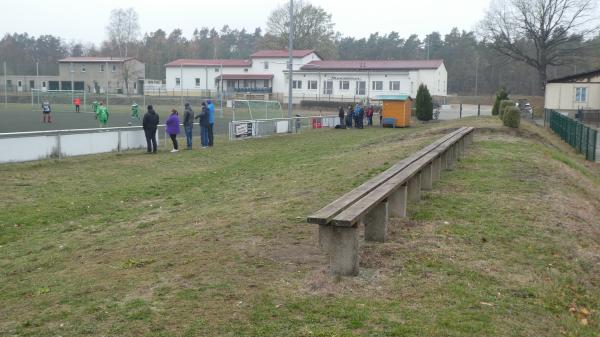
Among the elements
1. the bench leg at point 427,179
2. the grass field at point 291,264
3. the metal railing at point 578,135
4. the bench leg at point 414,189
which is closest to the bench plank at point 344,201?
the bench leg at point 414,189

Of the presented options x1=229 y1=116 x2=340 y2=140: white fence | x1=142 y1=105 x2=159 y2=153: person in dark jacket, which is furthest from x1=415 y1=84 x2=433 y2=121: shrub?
x1=142 y1=105 x2=159 y2=153: person in dark jacket

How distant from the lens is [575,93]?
167 feet

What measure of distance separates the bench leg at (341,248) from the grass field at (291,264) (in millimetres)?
109

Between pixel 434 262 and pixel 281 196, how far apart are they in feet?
15.6

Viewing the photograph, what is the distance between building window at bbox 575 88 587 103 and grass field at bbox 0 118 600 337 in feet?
138

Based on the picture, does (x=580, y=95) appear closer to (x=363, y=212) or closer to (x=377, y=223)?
(x=377, y=223)

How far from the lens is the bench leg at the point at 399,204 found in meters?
7.74

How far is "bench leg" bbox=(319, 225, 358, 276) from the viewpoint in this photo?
546 cm

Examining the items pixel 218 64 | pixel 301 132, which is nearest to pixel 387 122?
pixel 301 132

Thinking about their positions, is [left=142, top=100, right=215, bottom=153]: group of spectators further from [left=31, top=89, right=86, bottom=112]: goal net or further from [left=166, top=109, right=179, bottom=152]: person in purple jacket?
[left=31, top=89, right=86, bottom=112]: goal net

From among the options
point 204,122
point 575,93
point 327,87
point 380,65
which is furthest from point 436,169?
point 380,65

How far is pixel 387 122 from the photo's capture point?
37375mm

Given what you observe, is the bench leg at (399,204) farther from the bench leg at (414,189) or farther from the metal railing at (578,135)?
the metal railing at (578,135)

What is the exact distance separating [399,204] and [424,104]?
119ft
